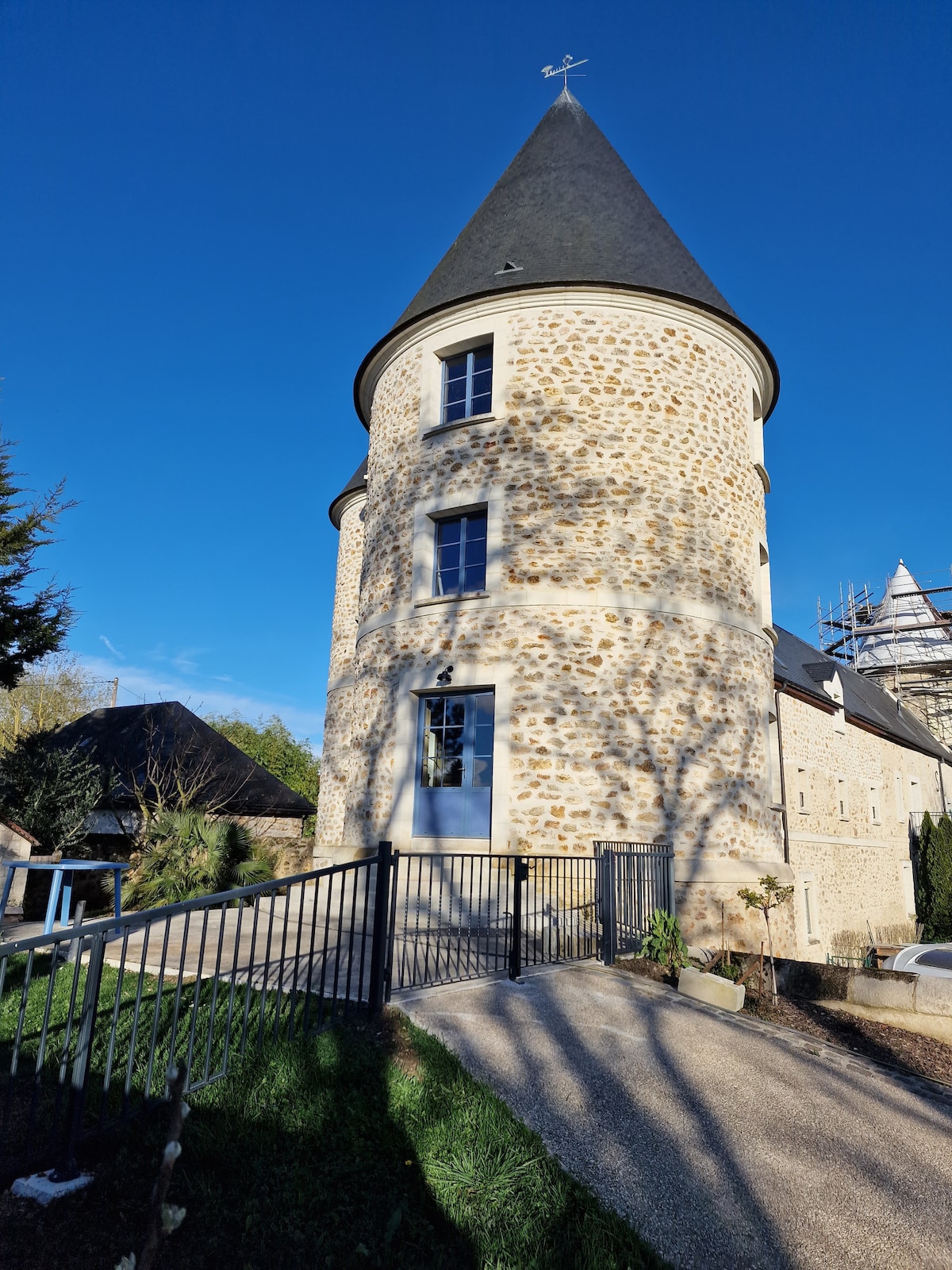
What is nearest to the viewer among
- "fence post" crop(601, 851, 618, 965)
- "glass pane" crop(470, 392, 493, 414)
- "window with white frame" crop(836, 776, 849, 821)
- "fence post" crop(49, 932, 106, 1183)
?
"fence post" crop(49, 932, 106, 1183)

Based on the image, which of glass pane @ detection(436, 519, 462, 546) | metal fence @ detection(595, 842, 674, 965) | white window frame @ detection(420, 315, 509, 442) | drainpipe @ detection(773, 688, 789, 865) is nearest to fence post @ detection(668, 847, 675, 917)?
metal fence @ detection(595, 842, 674, 965)

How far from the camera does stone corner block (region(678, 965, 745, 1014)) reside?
707 centimetres

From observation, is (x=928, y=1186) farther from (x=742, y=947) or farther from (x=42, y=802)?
(x=42, y=802)

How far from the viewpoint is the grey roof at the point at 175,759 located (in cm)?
1880

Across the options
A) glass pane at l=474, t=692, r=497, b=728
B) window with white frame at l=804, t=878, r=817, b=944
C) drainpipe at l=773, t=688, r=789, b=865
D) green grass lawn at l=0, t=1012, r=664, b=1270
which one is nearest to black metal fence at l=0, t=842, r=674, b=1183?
green grass lawn at l=0, t=1012, r=664, b=1270

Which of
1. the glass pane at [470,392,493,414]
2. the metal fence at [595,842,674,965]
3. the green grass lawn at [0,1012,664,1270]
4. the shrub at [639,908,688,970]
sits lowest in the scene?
the green grass lawn at [0,1012,664,1270]

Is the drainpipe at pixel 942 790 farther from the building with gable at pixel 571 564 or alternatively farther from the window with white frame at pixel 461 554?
the window with white frame at pixel 461 554

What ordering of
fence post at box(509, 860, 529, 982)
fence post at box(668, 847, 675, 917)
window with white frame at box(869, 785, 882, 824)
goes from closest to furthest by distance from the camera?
fence post at box(509, 860, 529, 982) → fence post at box(668, 847, 675, 917) → window with white frame at box(869, 785, 882, 824)

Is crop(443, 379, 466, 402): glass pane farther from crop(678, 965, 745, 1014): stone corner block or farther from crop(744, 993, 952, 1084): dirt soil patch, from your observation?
crop(744, 993, 952, 1084): dirt soil patch

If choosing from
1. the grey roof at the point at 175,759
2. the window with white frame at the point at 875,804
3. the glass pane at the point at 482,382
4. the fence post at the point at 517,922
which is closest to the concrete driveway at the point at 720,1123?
the fence post at the point at 517,922

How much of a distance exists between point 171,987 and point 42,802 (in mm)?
9228

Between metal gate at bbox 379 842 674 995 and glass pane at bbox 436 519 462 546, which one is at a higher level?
glass pane at bbox 436 519 462 546

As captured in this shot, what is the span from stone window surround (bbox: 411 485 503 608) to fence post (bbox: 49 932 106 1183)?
884cm

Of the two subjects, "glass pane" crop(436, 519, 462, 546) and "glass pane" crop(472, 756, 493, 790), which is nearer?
"glass pane" crop(472, 756, 493, 790)
